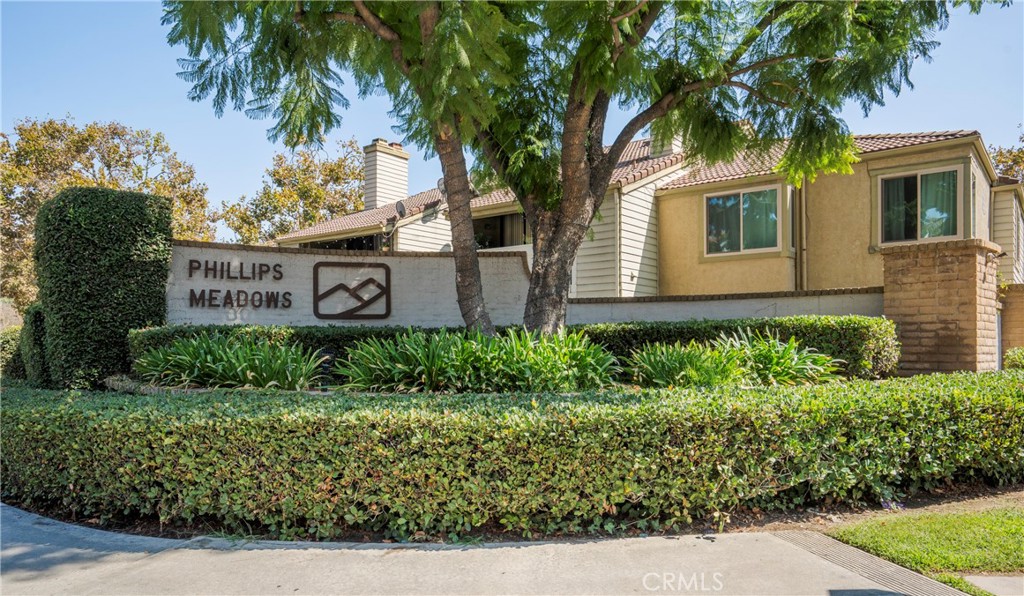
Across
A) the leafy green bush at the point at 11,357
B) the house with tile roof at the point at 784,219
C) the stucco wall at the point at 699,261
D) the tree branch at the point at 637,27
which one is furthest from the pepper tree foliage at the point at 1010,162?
the leafy green bush at the point at 11,357

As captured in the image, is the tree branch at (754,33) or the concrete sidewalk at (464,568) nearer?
the concrete sidewalk at (464,568)

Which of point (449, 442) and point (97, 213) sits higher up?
point (97, 213)

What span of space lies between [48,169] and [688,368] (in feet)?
86.8

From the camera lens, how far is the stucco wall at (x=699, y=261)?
1427 cm

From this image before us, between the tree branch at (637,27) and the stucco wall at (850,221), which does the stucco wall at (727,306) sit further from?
the tree branch at (637,27)

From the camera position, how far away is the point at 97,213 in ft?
30.1

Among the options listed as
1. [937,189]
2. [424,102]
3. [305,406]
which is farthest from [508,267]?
[937,189]

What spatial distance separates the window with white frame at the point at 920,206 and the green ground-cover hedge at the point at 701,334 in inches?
216

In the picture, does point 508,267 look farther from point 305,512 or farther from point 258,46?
point 305,512

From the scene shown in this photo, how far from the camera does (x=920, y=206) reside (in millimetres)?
13016

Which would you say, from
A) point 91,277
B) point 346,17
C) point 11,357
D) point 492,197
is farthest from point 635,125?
point 11,357

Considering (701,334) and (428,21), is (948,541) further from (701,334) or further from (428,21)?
(428,21)

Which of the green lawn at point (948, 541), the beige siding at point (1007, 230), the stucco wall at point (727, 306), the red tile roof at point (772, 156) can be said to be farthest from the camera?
the beige siding at point (1007, 230)

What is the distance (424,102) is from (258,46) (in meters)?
3.05
